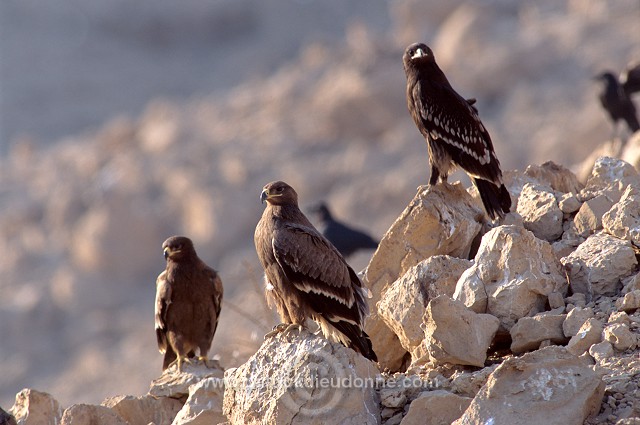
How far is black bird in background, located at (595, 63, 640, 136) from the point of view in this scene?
17234mm

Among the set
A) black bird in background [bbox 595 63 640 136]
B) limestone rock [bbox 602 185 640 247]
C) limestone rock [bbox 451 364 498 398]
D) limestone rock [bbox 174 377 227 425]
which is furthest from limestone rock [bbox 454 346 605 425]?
black bird in background [bbox 595 63 640 136]

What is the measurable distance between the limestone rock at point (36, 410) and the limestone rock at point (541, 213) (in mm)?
4017

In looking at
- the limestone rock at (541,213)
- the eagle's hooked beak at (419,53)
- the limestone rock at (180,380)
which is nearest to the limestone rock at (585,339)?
the limestone rock at (541,213)

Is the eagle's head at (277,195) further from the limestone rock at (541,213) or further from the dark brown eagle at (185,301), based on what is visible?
the dark brown eagle at (185,301)

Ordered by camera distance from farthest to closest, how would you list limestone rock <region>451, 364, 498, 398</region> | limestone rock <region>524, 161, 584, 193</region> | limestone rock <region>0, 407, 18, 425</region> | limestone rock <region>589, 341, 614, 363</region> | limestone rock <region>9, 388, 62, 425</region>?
limestone rock <region>524, 161, 584, 193</region> < limestone rock <region>9, 388, 62, 425</region> < limestone rock <region>0, 407, 18, 425</region> < limestone rock <region>589, 341, 614, 363</region> < limestone rock <region>451, 364, 498, 398</region>

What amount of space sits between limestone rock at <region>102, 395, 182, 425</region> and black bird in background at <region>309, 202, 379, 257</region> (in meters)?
5.28

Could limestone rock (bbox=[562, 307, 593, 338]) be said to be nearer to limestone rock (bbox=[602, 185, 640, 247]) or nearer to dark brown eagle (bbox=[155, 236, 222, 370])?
limestone rock (bbox=[602, 185, 640, 247])

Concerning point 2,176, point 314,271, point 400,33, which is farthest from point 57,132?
point 314,271

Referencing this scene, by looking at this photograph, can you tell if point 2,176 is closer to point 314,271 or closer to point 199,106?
point 199,106

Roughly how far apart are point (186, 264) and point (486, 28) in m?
19.3

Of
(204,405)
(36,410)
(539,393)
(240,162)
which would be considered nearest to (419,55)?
(204,405)

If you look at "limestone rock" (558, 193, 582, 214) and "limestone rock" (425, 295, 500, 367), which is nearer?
"limestone rock" (425, 295, 500, 367)

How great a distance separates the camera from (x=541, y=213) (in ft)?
34.5

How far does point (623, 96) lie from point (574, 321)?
9.03 meters
